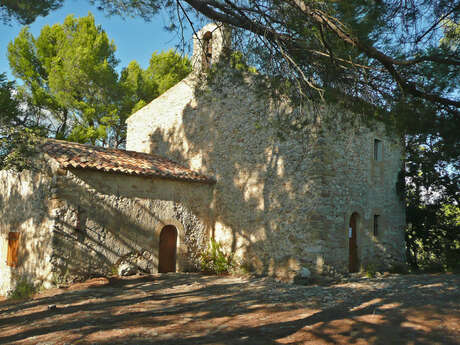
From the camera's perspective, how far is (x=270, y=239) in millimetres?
8844

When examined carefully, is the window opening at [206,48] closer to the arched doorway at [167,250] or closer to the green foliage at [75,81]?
the arched doorway at [167,250]

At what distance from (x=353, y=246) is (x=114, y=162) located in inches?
252

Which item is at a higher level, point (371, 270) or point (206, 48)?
point (206, 48)

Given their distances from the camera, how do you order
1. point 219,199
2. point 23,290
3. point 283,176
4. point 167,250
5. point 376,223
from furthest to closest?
point 219,199 → point 376,223 → point 167,250 → point 283,176 → point 23,290

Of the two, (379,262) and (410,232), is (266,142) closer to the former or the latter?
(379,262)

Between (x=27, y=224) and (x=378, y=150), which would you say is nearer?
(x=27, y=224)

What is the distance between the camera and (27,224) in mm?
8648

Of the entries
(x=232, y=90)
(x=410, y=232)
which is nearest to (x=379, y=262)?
(x=410, y=232)

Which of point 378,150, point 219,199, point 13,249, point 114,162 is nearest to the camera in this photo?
point 114,162

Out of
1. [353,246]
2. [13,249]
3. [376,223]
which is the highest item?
[376,223]

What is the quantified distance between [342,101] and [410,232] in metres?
7.89

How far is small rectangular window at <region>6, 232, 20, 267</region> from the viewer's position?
8.98 m

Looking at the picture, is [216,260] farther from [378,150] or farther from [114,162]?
[378,150]

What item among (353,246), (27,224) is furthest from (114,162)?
(353,246)
